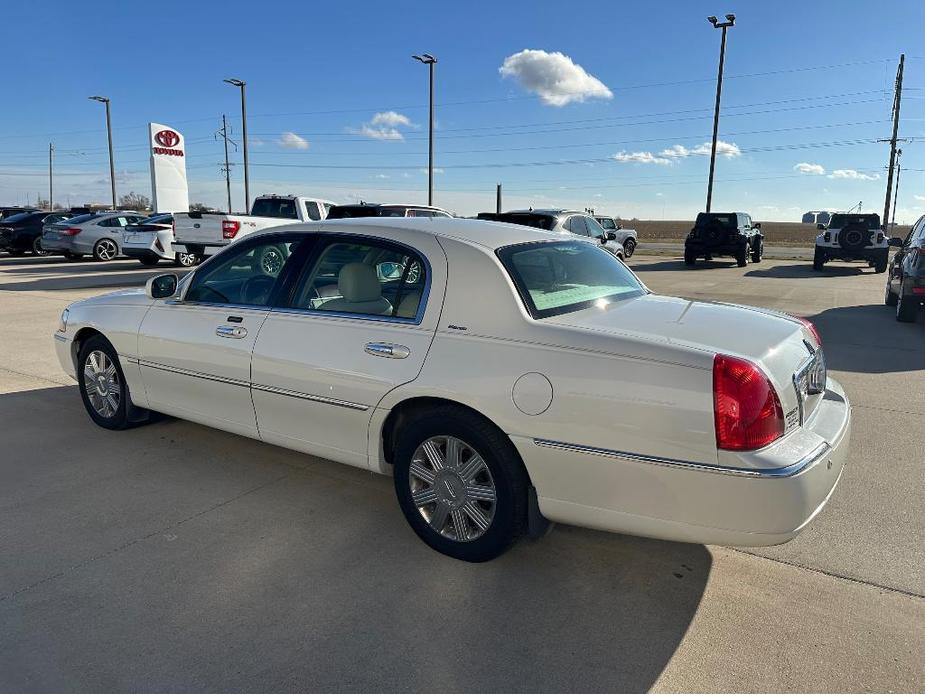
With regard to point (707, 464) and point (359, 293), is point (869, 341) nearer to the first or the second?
point (707, 464)

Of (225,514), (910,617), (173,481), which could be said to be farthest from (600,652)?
(173,481)

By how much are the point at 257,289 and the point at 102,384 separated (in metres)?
1.70

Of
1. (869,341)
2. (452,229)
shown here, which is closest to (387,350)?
(452,229)

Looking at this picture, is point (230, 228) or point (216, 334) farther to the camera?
point (230, 228)

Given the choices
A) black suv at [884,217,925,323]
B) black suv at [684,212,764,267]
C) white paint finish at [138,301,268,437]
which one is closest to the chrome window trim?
white paint finish at [138,301,268,437]

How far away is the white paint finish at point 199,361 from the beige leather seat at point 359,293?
48 centimetres

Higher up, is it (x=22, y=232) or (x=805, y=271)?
(x=22, y=232)

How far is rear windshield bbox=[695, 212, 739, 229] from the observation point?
2125 centimetres

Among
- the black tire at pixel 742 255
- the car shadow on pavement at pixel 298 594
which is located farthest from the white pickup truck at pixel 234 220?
the black tire at pixel 742 255

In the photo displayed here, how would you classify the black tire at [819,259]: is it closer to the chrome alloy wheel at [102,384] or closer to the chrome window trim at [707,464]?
the chrome window trim at [707,464]

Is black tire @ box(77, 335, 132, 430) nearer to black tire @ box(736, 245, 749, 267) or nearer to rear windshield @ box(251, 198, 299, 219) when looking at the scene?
rear windshield @ box(251, 198, 299, 219)

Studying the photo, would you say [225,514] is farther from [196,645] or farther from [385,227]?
[385,227]

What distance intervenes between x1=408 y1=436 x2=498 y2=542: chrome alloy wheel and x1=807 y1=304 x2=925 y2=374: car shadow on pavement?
553 cm

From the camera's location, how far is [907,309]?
395 inches
